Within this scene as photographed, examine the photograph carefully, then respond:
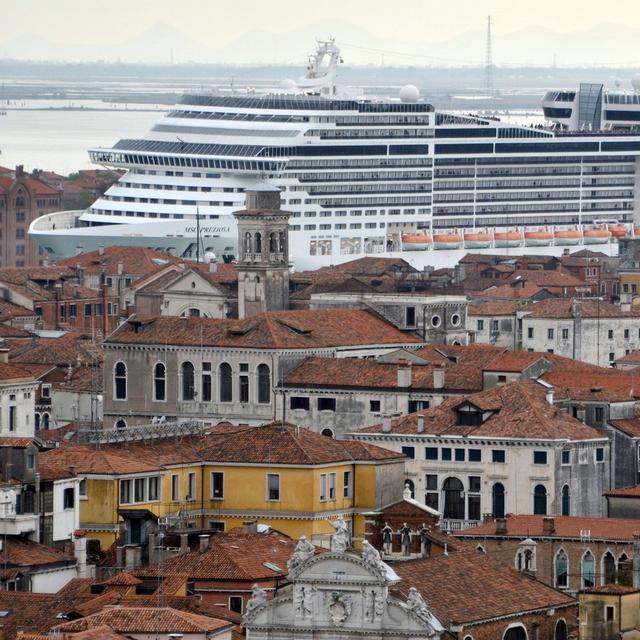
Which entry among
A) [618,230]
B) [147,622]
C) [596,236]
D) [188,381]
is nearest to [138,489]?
[147,622]

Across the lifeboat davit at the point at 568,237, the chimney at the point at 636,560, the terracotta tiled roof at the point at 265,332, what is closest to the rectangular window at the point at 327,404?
the terracotta tiled roof at the point at 265,332

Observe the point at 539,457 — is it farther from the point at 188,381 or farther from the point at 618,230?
the point at 618,230

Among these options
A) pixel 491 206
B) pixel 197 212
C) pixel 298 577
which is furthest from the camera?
pixel 491 206

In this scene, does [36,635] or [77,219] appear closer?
[36,635]

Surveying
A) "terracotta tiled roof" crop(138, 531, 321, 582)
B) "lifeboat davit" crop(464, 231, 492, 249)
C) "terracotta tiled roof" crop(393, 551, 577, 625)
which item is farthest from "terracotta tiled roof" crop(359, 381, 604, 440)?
A: "lifeboat davit" crop(464, 231, 492, 249)

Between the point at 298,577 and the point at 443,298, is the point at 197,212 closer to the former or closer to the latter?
the point at 443,298

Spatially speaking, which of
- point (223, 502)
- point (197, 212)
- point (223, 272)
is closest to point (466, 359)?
point (223, 502)

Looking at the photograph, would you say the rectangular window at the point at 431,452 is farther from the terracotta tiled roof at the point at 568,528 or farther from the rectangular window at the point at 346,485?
the terracotta tiled roof at the point at 568,528
